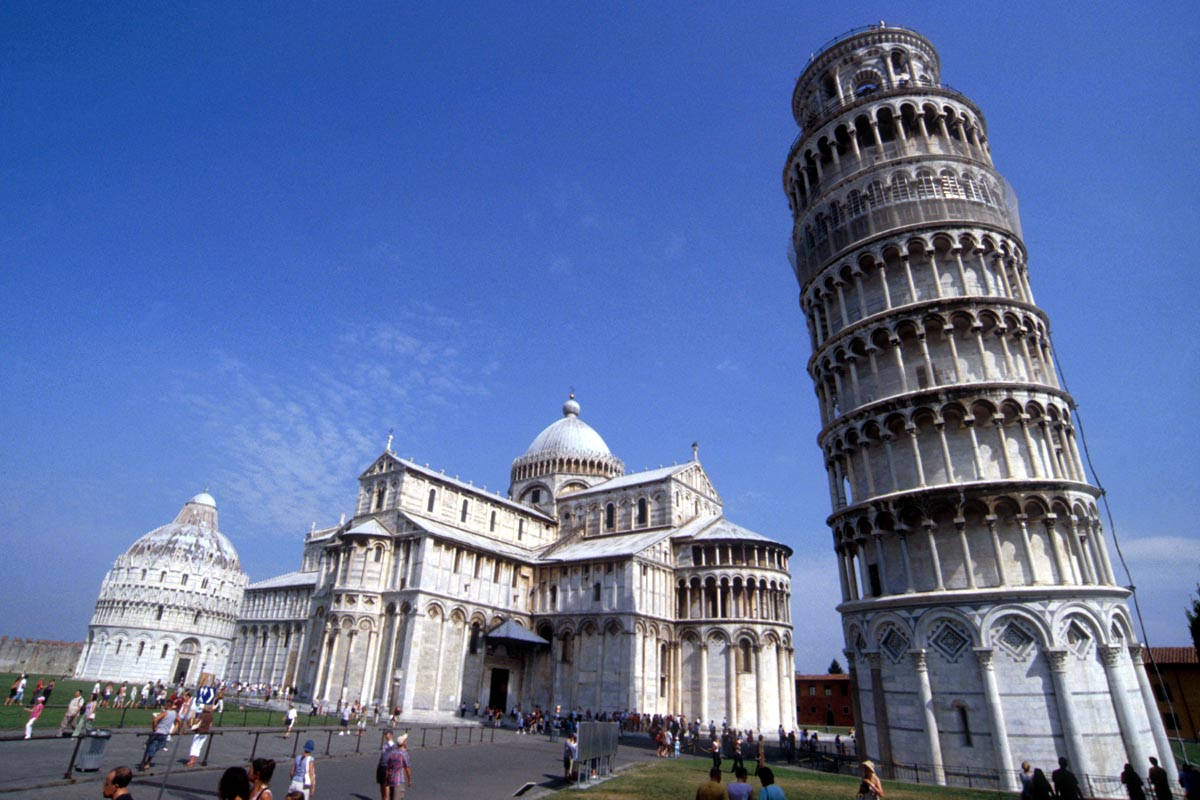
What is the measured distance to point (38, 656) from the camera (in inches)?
3044

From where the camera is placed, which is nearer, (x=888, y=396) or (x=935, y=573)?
(x=935, y=573)

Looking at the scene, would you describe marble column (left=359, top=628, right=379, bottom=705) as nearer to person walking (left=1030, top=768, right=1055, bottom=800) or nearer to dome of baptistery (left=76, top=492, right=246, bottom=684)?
person walking (left=1030, top=768, right=1055, bottom=800)

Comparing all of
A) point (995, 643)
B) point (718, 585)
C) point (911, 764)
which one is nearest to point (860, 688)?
point (911, 764)

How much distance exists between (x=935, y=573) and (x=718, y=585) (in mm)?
24314

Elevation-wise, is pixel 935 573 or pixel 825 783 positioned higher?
pixel 935 573

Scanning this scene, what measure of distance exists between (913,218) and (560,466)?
3920 centimetres

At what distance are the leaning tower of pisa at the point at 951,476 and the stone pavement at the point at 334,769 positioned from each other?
10825 mm

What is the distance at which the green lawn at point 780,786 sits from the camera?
14750 mm

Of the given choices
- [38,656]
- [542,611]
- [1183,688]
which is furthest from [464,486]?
[38,656]

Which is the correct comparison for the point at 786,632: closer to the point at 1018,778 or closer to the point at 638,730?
the point at 638,730

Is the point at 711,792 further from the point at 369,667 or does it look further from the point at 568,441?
the point at 568,441

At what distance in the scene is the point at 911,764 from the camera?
19.2 meters

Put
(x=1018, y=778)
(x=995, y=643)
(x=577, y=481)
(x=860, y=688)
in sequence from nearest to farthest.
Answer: (x=1018, y=778) < (x=995, y=643) < (x=860, y=688) < (x=577, y=481)

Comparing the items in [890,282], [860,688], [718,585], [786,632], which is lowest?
[860,688]
